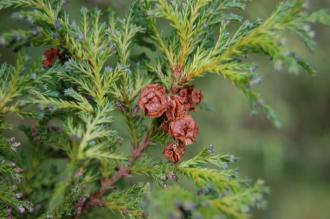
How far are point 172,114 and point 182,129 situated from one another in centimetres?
5

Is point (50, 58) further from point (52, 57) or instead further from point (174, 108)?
point (174, 108)

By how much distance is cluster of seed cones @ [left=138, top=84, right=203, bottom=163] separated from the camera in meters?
1.22

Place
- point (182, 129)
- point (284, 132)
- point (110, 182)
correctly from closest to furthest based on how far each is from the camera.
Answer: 1. point (182, 129)
2. point (110, 182)
3. point (284, 132)

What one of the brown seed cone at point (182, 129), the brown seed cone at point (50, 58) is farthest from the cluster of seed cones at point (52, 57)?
the brown seed cone at point (182, 129)

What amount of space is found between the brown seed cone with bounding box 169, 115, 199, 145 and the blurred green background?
262 centimetres

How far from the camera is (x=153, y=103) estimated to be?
4.01ft

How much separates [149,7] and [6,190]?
652 mm

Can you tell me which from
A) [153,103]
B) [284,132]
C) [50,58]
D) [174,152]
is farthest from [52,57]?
[284,132]

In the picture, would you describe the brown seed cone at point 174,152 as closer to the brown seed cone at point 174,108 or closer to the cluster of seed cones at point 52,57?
the brown seed cone at point 174,108

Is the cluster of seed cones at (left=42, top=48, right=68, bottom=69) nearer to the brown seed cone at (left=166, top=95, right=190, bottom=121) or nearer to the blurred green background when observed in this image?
the brown seed cone at (left=166, top=95, right=190, bottom=121)

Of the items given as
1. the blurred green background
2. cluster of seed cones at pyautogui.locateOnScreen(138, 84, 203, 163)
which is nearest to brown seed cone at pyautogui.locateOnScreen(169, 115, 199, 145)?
cluster of seed cones at pyautogui.locateOnScreen(138, 84, 203, 163)

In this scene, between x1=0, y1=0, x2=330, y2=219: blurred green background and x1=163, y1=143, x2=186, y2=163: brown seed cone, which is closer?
x1=163, y1=143, x2=186, y2=163: brown seed cone

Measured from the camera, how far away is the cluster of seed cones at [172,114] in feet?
4.00

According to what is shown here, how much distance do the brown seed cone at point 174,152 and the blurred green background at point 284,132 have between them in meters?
2.63
